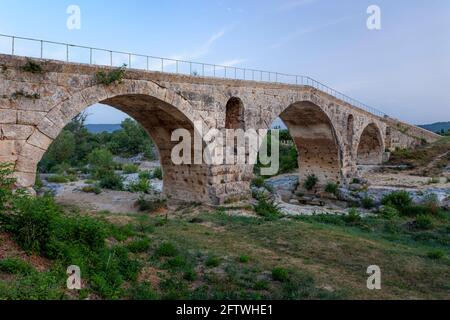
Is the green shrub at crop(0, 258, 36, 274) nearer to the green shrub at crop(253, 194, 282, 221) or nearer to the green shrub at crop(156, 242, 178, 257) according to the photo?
the green shrub at crop(156, 242, 178, 257)

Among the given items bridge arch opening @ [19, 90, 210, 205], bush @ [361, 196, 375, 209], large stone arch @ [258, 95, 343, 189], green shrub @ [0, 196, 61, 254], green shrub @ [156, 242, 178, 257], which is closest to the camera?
green shrub @ [0, 196, 61, 254]

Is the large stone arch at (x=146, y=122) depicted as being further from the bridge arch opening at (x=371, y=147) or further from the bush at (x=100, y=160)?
the bridge arch opening at (x=371, y=147)

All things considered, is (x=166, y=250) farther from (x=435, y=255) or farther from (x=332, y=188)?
(x=332, y=188)

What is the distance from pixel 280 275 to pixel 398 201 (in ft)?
43.4

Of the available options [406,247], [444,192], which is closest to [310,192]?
[444,192]

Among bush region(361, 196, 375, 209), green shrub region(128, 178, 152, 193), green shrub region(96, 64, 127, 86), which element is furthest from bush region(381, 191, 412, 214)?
green shrub region(96, 64, 127, 86)

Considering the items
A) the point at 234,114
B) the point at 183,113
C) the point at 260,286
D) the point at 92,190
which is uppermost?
the point at 234,114

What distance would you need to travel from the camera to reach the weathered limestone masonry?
35.6ft

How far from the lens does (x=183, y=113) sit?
15008 millimetres

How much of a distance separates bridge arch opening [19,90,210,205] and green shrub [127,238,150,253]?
5.64 meters

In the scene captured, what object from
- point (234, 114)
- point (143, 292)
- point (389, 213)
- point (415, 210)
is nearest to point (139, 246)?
point (143, 292)

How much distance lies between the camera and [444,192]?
2164 cm

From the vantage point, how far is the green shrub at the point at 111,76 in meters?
12.3

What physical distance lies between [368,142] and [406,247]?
84.3ft
